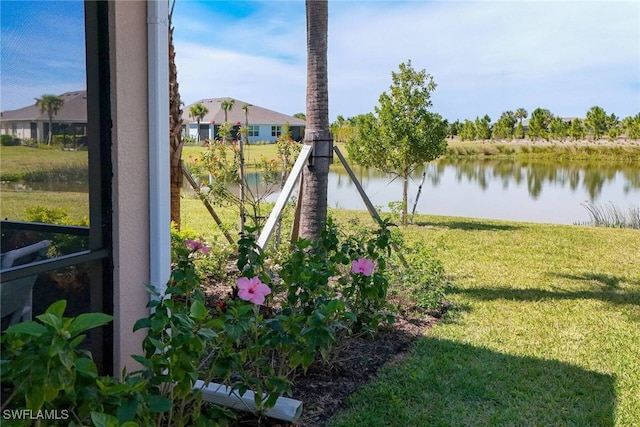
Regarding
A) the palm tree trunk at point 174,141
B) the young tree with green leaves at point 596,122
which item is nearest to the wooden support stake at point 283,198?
the palm tree trunk at point 174,141

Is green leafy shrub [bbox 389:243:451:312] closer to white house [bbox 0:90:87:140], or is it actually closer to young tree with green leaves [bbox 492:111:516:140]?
white house [bbox 0:90:87:140]

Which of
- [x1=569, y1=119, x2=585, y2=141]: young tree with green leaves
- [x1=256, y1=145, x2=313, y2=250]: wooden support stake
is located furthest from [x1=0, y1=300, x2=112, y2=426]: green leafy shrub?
[x1=569, y1=119, x2=585, y2=141]: young tree with green leaves

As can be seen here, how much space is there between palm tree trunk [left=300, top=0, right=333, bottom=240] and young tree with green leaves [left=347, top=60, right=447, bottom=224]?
15.8ft

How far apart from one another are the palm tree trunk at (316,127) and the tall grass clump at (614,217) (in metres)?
9.10

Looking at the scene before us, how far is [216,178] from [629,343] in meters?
4.48

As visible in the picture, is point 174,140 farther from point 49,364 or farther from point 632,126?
point 632,126

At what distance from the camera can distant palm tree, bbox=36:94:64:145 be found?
2.36 m

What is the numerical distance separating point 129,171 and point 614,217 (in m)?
12.6

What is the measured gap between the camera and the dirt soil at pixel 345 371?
297 centimetres

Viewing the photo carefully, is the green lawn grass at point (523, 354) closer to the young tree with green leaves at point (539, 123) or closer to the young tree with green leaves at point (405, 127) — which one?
the young tree with green leaves at point (405, 127)

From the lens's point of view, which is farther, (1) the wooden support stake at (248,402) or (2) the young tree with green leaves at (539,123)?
(2) the young tree with green leaves at (539,123)

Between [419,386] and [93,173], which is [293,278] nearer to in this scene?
[419,386]

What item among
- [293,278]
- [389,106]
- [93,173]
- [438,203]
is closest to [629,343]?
[293,278]

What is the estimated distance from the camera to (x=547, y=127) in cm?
4116
